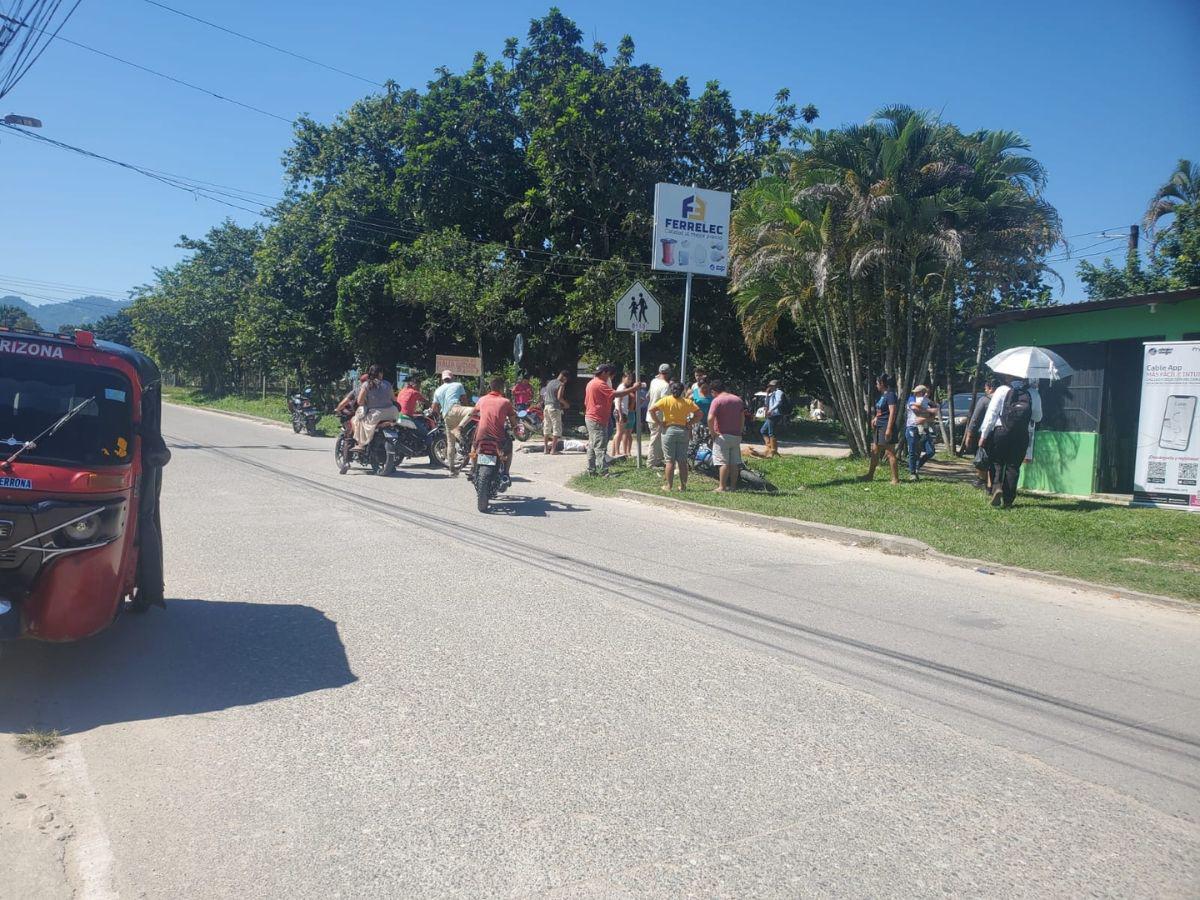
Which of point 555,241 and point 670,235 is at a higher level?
point 555,241

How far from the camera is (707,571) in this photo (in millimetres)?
9055

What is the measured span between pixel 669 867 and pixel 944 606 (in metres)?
5.14

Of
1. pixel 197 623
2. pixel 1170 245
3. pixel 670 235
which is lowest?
pixel 197 623

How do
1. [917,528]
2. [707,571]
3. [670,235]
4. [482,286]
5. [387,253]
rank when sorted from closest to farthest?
[707,571]
[917,528]
[670,235]
[482,286]
[387,253]

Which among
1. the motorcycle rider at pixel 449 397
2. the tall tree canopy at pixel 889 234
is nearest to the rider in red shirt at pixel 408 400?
the motorcycle rider at pixel 449 397

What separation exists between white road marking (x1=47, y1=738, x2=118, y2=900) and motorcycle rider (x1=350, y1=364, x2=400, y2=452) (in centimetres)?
1214

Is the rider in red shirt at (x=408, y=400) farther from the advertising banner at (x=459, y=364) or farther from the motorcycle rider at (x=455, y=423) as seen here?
the advertising banner at (x=459, y=364)

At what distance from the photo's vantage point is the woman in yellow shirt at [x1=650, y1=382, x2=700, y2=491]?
1395 centimetres

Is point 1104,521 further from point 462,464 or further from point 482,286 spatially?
point 482,286

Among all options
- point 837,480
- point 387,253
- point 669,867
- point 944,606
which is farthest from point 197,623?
point 387,253

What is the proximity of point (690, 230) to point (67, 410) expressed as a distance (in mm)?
13032

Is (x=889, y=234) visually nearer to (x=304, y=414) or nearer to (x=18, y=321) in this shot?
(x=304, y=414)

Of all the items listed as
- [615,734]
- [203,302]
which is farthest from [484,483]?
[203,302]

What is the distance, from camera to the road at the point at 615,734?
11.6 ft
